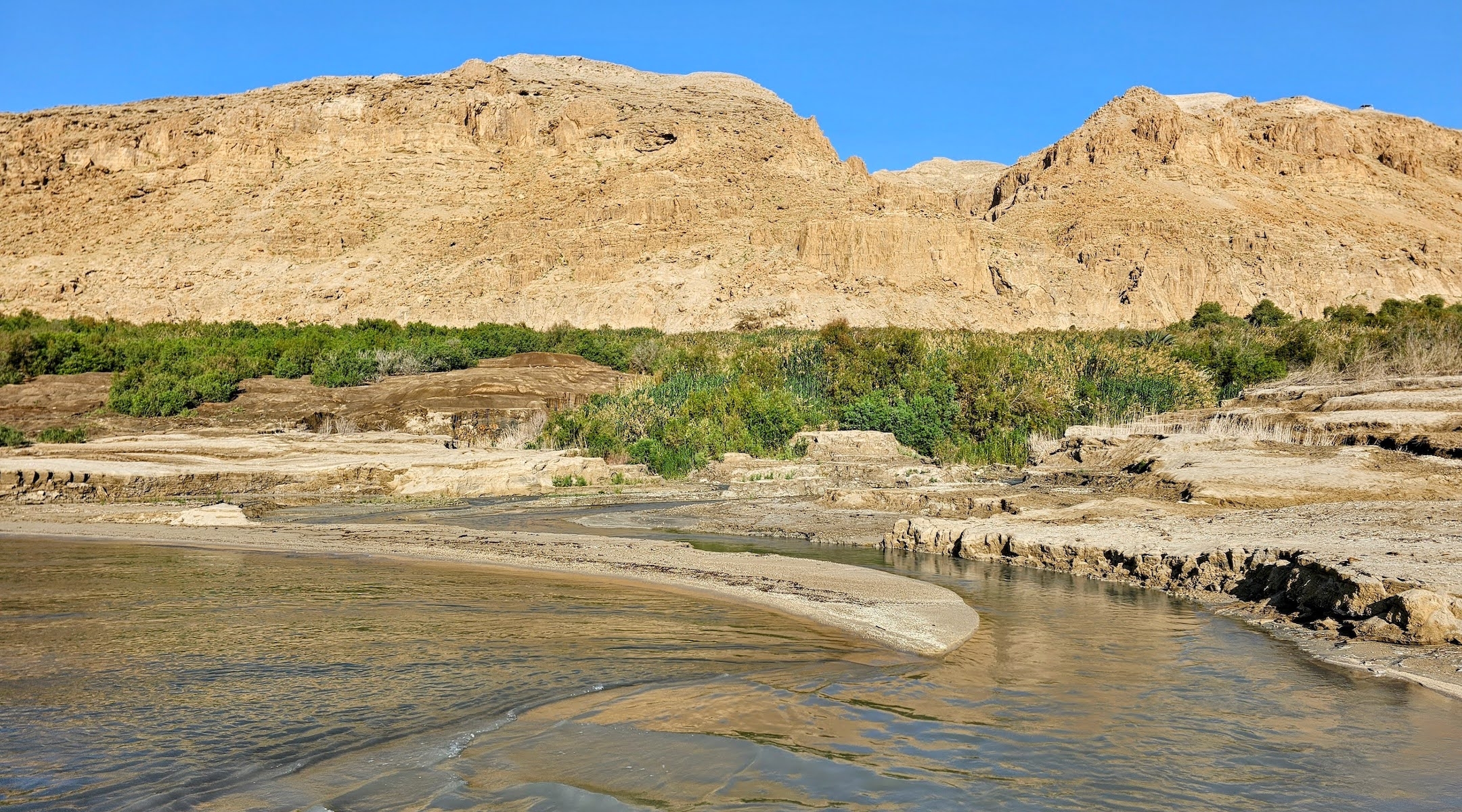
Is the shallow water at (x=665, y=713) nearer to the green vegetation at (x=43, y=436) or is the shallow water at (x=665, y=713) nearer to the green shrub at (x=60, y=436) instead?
the green vegetation at (x=43, y=436)

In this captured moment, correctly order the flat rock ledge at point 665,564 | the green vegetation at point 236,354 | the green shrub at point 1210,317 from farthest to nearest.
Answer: the green shrub at point 1210,317, the green vegetation at point 236,354, the flat rock ledge at point 665,564

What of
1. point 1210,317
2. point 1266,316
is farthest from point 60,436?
point 1266,316

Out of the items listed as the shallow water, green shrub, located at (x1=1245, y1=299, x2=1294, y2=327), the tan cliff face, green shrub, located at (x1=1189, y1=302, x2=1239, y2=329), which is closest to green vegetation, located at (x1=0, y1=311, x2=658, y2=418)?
the shallow water

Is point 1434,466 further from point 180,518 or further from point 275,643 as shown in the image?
point 180,518

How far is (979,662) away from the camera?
6.43 metres

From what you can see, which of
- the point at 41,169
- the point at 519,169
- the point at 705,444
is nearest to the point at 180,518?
the point at 705,444

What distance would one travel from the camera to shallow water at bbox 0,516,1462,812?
4176 mm

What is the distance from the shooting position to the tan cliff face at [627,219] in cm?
6384

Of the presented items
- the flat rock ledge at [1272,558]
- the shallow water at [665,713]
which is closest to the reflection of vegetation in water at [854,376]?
the flat rock ledge at [1272,558]

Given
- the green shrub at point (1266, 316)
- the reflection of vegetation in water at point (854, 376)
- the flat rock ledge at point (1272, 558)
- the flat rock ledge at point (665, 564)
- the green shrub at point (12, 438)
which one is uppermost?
the green shrub at point (1266, 316)

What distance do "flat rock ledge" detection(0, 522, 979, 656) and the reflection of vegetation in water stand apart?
8567 millimetres

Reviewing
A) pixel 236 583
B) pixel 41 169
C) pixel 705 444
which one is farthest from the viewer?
pixel 41 169

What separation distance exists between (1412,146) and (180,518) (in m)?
108

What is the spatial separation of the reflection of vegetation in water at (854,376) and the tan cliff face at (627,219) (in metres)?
29.8
